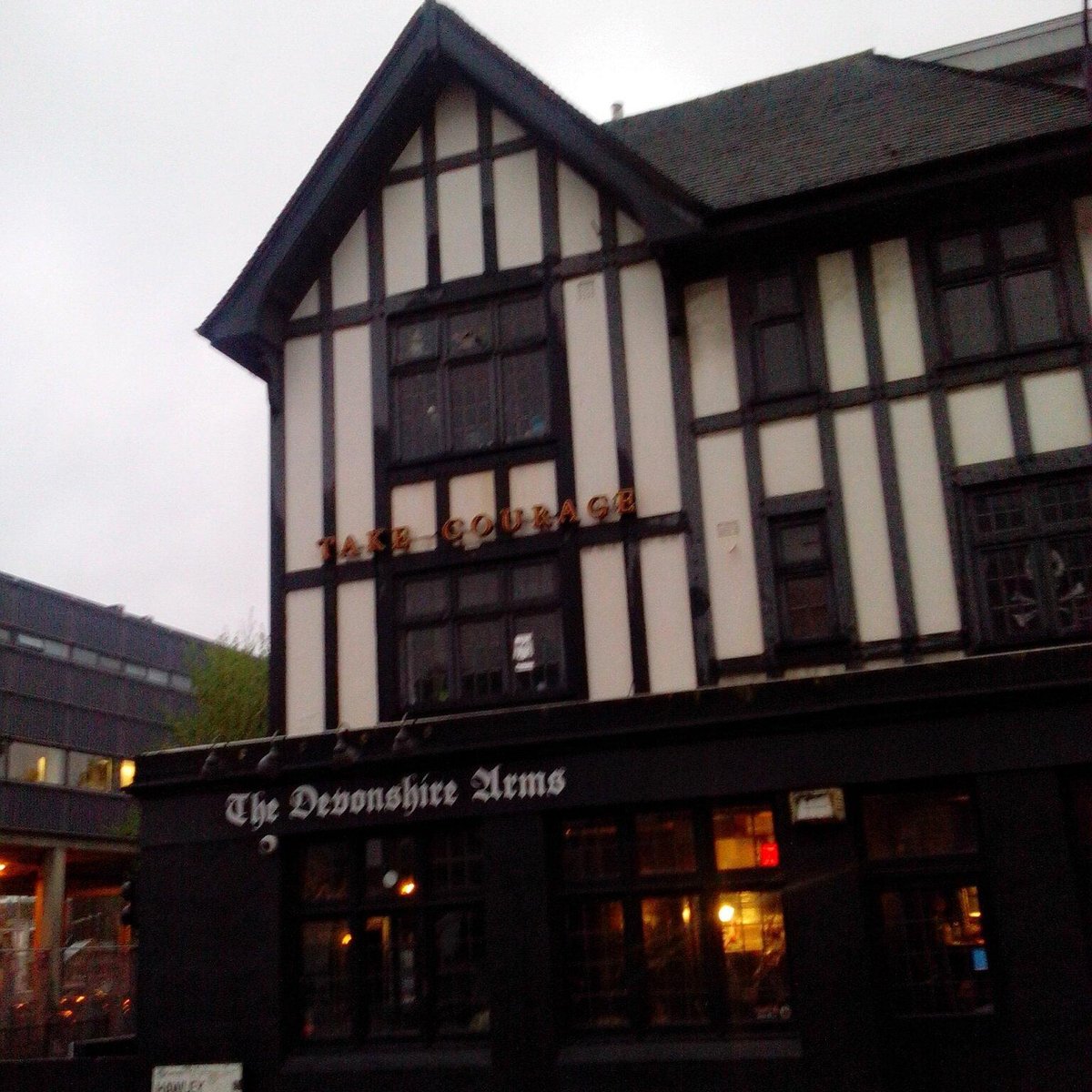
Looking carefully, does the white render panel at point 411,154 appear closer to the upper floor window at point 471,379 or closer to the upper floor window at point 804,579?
the upper floor window at point 471,379

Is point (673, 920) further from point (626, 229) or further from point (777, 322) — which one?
point (626, 229)

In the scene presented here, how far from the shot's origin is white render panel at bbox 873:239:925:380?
47.1 feet

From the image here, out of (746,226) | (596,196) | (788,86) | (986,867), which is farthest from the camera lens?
(788,86)

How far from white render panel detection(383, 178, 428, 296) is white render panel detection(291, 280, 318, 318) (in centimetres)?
103

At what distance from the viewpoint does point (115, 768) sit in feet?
137

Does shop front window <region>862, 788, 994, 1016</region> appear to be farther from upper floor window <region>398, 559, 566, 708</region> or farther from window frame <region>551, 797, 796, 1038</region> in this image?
upper floor window <region>398, 559, 566, 708</region>

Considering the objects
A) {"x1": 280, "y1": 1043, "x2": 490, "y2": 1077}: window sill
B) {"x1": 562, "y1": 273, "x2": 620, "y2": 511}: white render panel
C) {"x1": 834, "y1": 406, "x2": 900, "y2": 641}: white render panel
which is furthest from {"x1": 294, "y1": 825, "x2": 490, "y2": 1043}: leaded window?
{"x1": 834, "y1": 406, "x2": 900, "y2": 641}: white render panel

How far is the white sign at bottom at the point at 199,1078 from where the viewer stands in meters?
14.8

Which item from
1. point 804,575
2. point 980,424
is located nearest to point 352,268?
point 804,575

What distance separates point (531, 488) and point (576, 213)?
348cm

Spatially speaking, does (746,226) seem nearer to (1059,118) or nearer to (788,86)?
(1059,118)

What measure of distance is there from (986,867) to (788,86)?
1154cm

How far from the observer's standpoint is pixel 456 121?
1673cm

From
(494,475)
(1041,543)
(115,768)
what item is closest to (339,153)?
(494,475)
